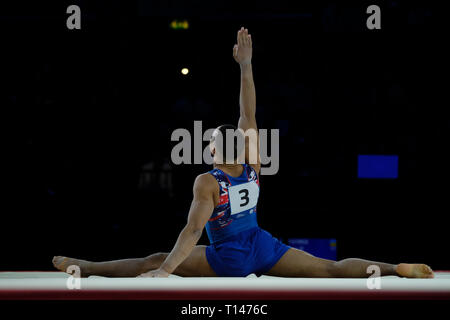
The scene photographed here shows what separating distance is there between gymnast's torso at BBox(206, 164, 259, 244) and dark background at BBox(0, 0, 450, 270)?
12.5ft

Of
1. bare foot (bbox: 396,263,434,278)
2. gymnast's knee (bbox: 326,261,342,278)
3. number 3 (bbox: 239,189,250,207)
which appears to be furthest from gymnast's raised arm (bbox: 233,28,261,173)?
bare foot (bbox: 396,263,434,278)

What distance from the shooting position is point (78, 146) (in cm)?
612

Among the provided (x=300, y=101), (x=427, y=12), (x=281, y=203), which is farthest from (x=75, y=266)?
(x=427, y=12)

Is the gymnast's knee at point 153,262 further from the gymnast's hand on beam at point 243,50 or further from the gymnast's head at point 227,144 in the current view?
the gymnast's hand on beam at point 243,50

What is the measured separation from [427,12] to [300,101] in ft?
5.95

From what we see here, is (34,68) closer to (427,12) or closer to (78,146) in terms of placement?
(78,146)

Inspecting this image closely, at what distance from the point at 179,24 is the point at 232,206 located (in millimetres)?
4548

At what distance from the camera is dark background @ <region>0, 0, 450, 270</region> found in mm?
5742

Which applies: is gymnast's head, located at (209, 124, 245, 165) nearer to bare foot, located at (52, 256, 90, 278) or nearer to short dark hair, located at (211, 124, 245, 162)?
short dark hair, located at (211, 124, 245, 162)

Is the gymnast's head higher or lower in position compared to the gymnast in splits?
higher

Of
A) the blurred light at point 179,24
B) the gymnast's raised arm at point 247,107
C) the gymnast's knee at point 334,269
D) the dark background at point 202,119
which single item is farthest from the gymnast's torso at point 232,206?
the blurred light at point 179,24

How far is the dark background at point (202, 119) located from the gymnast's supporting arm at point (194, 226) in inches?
155

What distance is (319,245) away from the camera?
5.74 m

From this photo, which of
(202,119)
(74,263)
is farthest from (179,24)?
(74,263)
